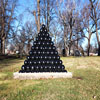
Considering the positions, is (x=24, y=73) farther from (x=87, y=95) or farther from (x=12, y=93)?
(x=87, y=95)

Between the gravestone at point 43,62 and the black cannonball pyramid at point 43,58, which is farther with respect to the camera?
the black cannonball pyramid at point 43,58

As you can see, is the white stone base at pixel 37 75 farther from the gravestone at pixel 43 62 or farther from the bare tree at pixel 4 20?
the bare tree at pixel 4 20

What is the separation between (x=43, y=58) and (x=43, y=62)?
0.72 feet

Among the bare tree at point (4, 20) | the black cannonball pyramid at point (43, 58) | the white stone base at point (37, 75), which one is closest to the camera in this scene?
the white stone base at point (37, 75)

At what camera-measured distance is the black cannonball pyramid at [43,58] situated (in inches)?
→ 178

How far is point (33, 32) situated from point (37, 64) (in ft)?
117

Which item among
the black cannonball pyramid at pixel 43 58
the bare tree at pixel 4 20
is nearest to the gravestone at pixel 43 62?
the black cannonball pyramid at pixel 43 58

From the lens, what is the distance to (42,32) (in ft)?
17.3

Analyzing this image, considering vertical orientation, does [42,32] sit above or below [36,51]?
above

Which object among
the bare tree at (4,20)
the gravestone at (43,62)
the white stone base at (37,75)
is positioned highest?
the bare tree at (4,20)

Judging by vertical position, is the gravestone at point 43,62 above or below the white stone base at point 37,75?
above

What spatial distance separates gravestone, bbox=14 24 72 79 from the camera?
14.0 feet

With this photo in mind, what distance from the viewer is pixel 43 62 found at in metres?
4.68

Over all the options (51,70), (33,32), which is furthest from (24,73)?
(33,32)
